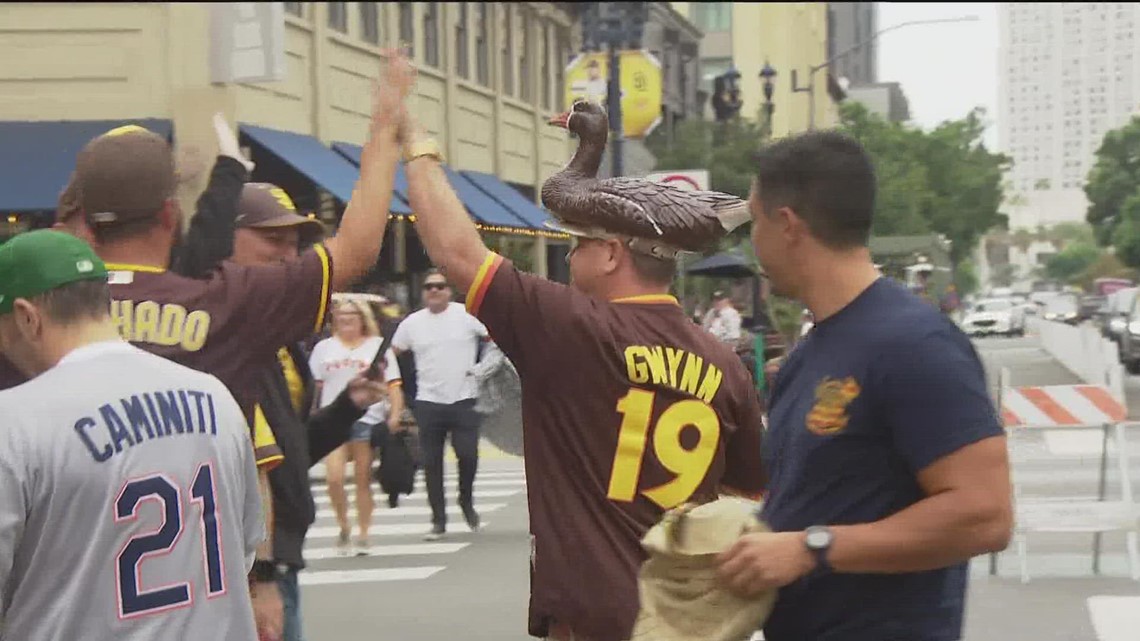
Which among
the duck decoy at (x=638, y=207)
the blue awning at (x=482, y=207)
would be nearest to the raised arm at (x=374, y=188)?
the duck decoy at (x=638, y=207)

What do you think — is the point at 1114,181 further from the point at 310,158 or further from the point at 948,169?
the point at 310,158

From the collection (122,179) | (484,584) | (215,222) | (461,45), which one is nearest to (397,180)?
(461,45)

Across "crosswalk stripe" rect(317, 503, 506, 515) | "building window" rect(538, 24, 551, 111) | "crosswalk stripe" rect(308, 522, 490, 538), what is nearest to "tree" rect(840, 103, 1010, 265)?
"building window" rect(538, 24, 551, 111)

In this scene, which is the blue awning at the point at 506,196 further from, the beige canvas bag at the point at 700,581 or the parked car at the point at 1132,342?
the beige canvas bag at the point at 700,581

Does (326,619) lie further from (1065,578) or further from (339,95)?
(339,95)

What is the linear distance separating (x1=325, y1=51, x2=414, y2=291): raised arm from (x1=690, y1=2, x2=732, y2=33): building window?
72.6 metres

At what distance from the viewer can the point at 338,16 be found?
89.6 ft

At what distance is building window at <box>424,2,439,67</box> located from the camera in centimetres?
3167

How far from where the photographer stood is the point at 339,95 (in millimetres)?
27062

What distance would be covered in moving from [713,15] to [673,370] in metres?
73.1

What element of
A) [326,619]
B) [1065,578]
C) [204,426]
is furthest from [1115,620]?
[204,426]

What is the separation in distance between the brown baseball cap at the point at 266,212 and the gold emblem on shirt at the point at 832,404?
8.13 ft

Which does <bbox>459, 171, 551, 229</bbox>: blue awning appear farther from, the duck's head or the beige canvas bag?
the beige canvas bag

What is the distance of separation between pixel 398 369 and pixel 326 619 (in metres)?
3.39
